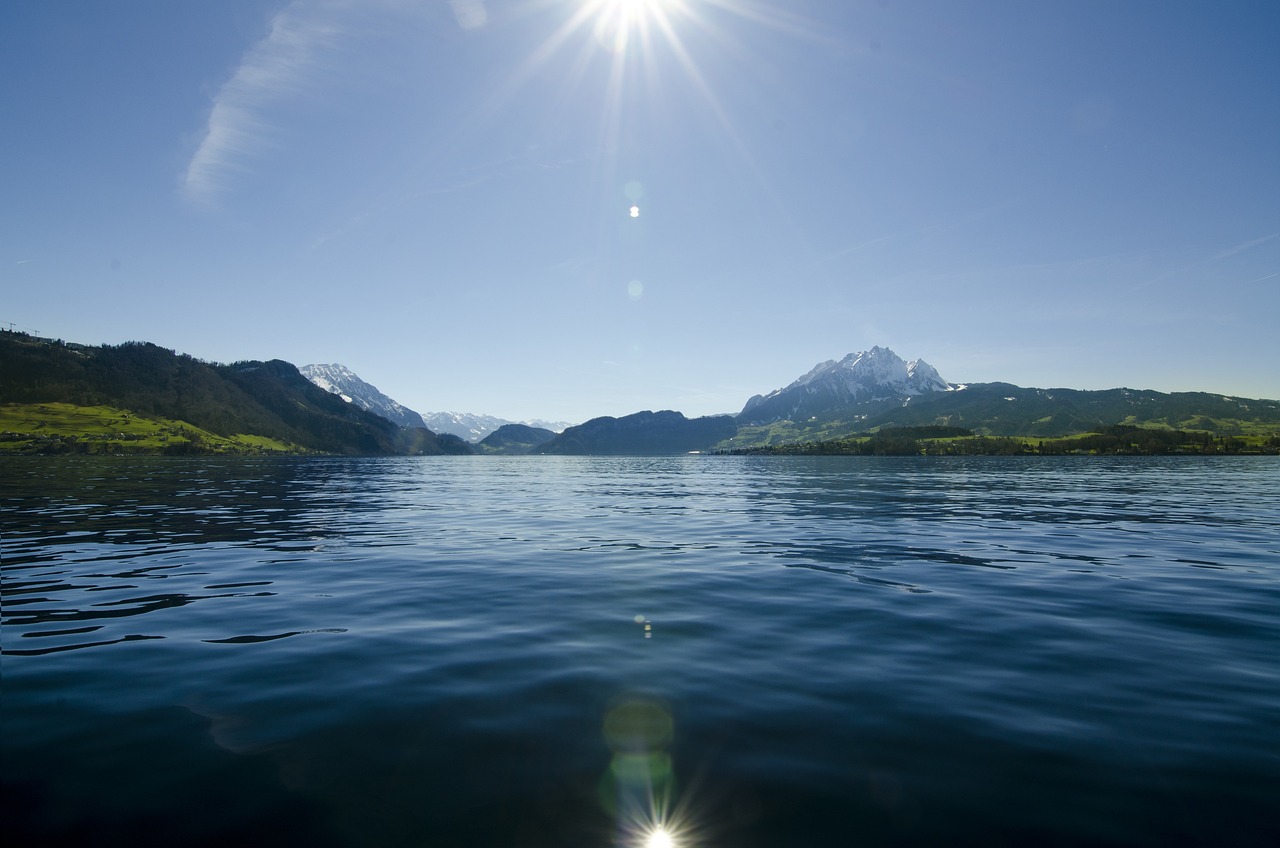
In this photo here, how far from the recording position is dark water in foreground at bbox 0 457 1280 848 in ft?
24.3

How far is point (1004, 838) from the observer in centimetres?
688

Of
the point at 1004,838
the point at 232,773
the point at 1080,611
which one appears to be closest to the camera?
the point at 1004,838

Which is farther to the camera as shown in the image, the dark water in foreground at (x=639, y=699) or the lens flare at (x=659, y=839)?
the dark water in foreground at (x=639, y=699)

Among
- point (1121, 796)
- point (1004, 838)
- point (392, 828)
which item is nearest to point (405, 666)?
point (392, 828)

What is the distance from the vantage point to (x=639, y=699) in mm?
11109

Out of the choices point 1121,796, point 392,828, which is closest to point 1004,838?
point 1121,796

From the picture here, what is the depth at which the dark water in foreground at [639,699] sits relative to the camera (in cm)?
741

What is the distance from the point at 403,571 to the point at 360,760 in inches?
643

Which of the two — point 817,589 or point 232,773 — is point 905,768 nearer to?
point 232,773

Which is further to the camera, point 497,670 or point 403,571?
point 403,571

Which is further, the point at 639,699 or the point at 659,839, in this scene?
the point at 639,699

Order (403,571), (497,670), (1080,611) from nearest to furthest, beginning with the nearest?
(497,670) → (1080,611) → (403,571)

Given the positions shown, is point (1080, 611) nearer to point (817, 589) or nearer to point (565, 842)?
point (817, 589)

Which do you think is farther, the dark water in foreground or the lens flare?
the dark water in foreground
